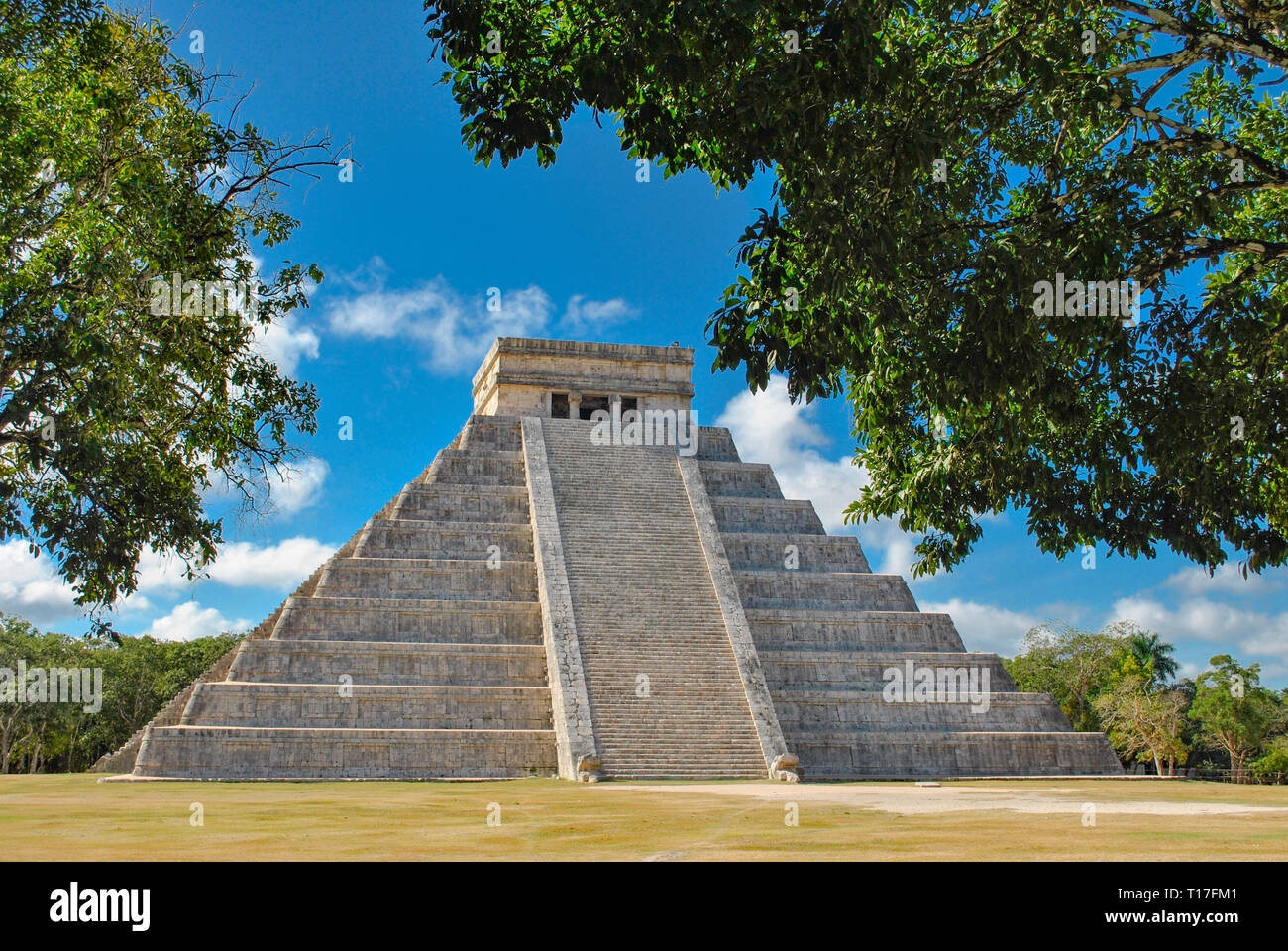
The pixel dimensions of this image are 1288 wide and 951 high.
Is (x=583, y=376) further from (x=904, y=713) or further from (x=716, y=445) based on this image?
(x=904, y=713)

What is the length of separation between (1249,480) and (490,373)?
2514cm

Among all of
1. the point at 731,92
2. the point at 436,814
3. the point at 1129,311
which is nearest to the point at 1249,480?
the point at 1129,311

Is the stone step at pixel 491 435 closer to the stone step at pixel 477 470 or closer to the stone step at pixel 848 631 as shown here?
the stone step at pixel 477 470

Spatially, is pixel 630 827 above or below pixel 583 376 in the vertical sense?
below

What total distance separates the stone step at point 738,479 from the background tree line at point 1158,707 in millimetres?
17525

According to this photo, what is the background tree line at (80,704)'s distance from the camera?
43.8m

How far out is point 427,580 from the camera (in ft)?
83.8

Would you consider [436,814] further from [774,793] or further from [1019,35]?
[1019,35]

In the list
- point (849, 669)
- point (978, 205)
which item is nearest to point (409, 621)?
point (849, 669)

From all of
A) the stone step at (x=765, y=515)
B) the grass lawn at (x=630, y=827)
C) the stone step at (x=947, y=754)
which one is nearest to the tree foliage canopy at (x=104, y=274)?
the grass lawn at (x=630, y=827)

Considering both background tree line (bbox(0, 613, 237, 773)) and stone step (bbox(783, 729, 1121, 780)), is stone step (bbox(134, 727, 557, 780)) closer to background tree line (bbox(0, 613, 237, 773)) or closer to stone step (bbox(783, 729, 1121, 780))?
stone step (bbox(783, 729, 1121, 780))

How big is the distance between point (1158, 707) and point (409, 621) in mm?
29523

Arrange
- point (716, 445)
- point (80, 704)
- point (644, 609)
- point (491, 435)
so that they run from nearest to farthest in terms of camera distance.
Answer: point (644, 609) → point (491, 435) → point (716, 445) → point (80, 704)

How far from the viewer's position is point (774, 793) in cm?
1467
